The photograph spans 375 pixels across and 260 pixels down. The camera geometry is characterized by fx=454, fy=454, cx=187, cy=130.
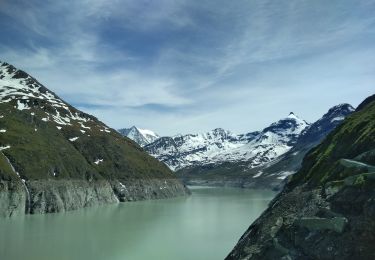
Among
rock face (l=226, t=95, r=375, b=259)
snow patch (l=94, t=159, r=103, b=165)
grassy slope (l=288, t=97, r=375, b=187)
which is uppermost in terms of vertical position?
snow patch (l=94, t=159, r=103, b=165)

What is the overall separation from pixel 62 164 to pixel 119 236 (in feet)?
205

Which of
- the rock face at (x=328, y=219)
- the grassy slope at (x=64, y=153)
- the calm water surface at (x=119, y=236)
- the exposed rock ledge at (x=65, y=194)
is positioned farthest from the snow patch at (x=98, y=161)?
the rock face at (x=328, y=219)

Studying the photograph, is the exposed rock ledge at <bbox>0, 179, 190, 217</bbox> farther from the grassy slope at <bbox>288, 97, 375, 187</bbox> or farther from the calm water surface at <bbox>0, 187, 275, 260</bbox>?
the grassy slope at <bbox>288, 97, 375, 187</bbox>

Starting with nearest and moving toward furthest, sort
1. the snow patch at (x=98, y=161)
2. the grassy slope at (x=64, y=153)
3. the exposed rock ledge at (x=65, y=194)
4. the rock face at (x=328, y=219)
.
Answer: the rock face at (x=328, y=219) → the exposed rock ledge at (x=65, y=194) → the grassy slope at (x=64, y=153) → the snow patch at (x=98, y=161)

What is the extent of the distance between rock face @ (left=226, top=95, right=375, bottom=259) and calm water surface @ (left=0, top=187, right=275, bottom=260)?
17412mm

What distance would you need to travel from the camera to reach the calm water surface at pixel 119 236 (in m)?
49.7

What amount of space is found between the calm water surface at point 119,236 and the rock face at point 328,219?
17.4m

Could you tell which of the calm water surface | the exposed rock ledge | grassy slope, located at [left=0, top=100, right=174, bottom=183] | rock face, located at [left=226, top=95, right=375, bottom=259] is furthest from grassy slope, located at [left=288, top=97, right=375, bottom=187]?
grassy slope, located at [left=0, top=100, right=174, bottom=183]

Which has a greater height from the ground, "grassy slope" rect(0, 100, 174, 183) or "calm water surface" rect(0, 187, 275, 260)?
"grassy slope" rect(0, 100, 174, 183)

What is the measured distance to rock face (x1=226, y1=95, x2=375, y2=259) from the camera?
2433 cm

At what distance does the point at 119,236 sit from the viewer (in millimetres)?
65250

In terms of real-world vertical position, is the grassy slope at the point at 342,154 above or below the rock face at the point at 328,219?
above

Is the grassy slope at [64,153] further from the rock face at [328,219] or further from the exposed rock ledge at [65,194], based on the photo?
the rock face at [328,219]

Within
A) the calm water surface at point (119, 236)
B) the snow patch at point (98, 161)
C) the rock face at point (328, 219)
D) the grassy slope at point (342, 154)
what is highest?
the snow patch at point (98, 161)
